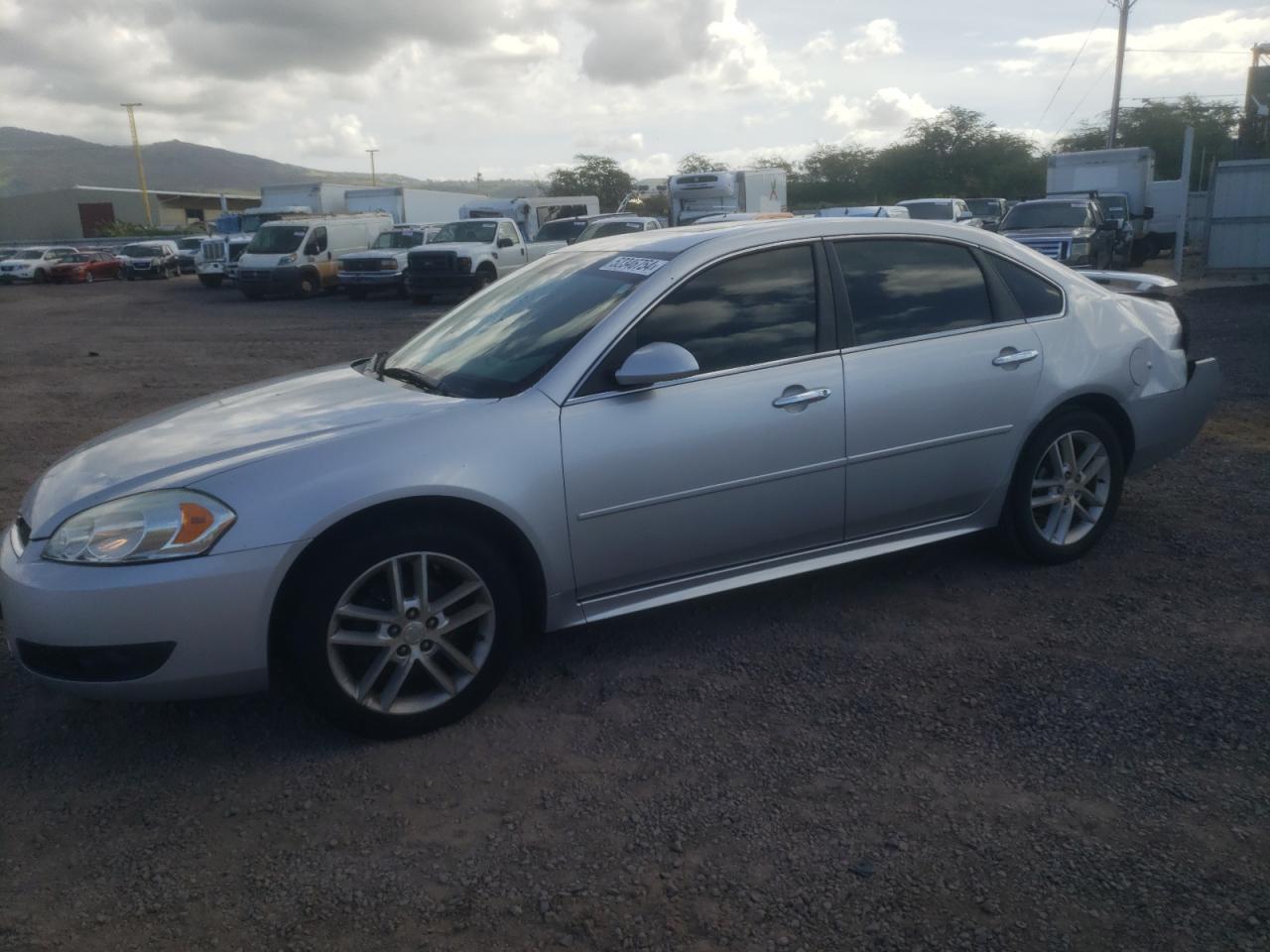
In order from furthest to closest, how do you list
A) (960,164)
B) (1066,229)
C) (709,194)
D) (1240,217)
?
1. (960,164)
2. (709,194)
3. (1240,217)
4. (1066,229)

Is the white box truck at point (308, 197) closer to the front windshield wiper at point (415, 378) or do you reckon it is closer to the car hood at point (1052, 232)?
the car hood at point (1052, 232)

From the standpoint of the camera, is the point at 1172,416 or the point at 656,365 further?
the point at 1172,416

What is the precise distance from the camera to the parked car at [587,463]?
3.07 meters

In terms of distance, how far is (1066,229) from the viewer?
18625 millimetres

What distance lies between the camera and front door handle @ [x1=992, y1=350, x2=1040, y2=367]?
170 inches

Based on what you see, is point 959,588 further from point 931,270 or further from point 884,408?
point 931,270

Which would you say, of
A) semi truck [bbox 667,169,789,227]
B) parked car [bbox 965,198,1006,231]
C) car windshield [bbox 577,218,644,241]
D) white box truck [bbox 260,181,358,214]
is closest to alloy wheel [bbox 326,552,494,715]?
car windshield [bbox 577,218,644,241]

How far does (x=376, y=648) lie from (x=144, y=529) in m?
0.78

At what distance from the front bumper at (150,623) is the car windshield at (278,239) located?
24486 millimetres

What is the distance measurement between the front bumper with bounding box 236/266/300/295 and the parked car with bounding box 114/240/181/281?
1652 centimetres

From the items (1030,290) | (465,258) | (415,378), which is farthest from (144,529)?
(465,258)

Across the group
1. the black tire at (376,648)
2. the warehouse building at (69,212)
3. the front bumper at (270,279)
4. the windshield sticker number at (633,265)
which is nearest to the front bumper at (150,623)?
the black tire at (376,648)

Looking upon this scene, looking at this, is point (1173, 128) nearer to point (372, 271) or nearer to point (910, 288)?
point (372, 271)

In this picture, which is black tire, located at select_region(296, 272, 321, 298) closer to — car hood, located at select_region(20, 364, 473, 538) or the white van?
the white van
